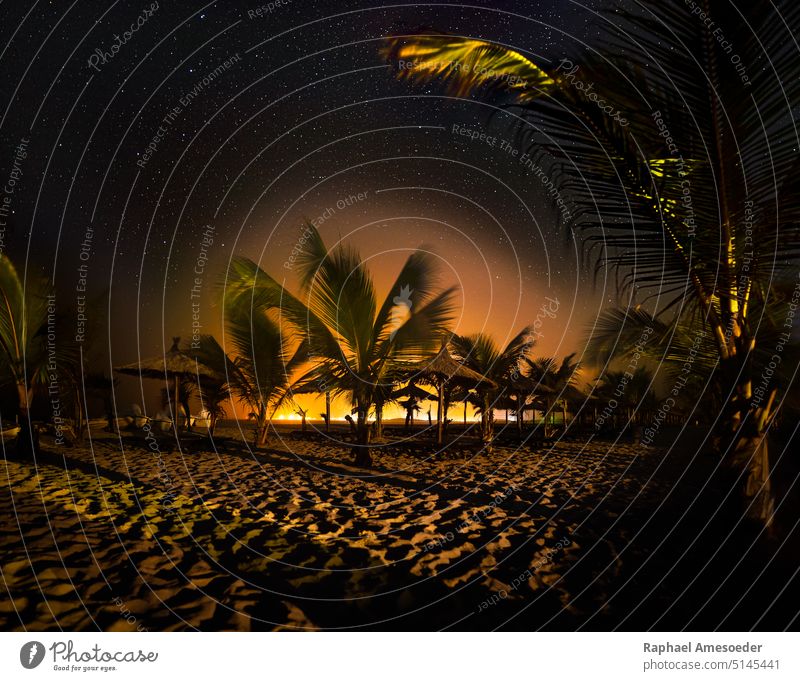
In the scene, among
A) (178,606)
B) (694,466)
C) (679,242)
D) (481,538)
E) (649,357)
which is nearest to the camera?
(178,606)

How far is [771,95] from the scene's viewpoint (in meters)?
2.67

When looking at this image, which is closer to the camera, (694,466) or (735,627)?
(735,627)

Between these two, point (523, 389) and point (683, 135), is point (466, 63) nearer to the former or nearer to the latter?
point (683, 135)

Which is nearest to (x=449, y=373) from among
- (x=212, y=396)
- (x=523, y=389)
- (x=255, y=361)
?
(x=255, y=361)

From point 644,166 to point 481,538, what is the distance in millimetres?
3686

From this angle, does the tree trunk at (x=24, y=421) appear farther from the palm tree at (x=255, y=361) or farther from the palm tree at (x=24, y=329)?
the palm tree at (x=255, y=361)

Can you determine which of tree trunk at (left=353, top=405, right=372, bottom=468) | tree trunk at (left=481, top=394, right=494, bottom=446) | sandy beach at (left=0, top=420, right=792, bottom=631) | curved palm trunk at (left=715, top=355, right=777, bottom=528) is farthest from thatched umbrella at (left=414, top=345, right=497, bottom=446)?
curved palm trunk at (left=715, top=355, right=777, bottom=528)

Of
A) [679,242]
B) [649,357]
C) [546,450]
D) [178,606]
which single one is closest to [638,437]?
[546,450]

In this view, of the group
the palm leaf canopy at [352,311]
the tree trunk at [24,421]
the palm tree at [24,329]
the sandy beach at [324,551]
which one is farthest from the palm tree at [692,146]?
the tree trunk at [24,421]

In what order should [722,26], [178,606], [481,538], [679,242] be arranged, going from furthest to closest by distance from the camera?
1. [481,538]
2. [679,242]
3. [178,606]
4. [722,26]

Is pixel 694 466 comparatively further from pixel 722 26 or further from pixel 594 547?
pixel 722 26

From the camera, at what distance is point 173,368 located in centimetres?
1312

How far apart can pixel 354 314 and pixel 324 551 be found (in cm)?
522
